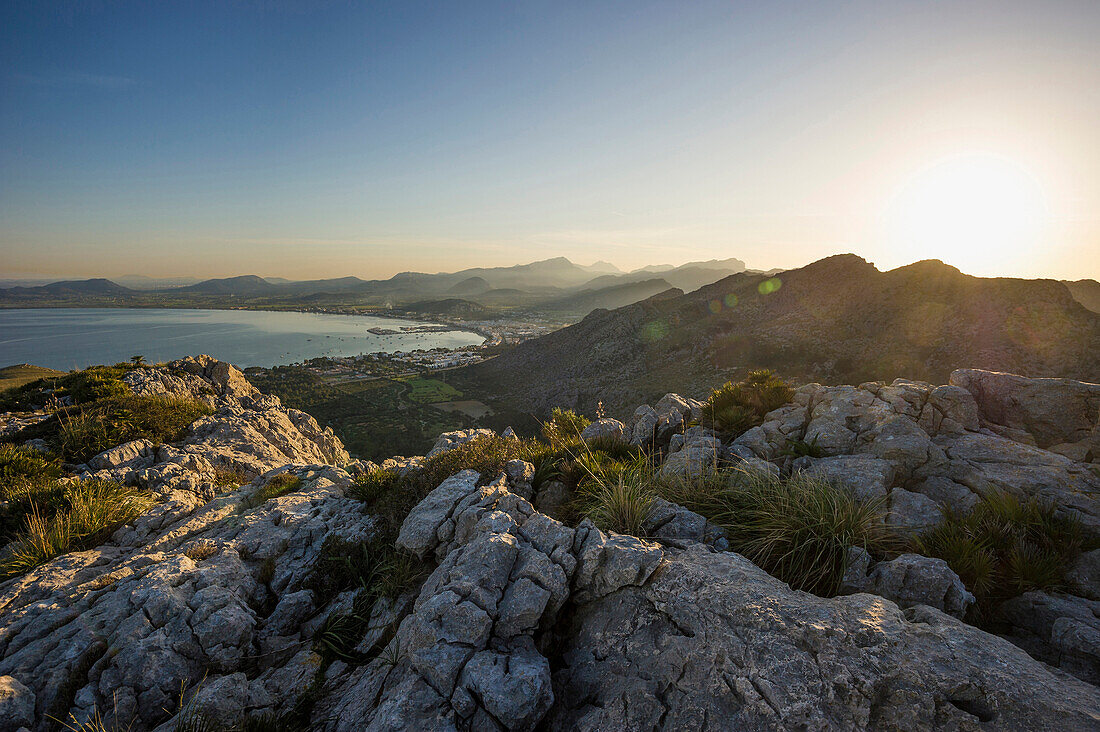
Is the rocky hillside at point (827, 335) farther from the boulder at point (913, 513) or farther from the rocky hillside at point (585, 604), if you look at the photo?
the boulder at point (913, 513)

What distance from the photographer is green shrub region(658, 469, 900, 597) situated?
4734mm

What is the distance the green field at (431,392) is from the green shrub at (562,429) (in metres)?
64.4

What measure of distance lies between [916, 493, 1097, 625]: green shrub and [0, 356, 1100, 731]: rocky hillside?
56 mm

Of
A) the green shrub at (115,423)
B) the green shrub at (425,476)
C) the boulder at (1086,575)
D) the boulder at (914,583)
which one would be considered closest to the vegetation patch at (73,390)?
the green shrub at (115,423)

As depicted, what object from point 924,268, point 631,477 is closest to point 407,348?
point 924,268

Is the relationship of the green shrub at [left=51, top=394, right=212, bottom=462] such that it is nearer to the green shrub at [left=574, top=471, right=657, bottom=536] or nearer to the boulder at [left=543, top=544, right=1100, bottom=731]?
the green shrub at [left=574, top=471, right=657, bottom=536]

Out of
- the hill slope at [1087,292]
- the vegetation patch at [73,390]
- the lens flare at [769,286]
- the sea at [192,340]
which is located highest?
the lens flare at [769,286]

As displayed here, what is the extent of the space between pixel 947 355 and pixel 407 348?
142m

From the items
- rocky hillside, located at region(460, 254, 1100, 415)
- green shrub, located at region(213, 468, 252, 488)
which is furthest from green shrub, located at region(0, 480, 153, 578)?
rocky hillside, located at region(460, 254, 1100, 415)

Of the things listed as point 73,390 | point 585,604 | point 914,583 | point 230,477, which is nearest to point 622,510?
point 585,604

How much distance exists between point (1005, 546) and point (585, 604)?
5592mm

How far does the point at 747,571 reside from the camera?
4055 millimetres

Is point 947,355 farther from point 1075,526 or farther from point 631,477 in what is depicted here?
point 631,477

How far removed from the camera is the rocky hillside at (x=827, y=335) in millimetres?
37688
